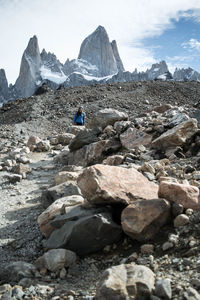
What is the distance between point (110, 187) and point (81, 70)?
174812 millimetres

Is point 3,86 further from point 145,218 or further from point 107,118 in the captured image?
point 145,218

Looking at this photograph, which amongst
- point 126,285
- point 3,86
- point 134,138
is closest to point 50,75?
point 3,86

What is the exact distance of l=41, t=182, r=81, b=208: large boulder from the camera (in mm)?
6449

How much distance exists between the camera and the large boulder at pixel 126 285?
9.41ft

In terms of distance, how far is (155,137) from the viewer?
9984mm

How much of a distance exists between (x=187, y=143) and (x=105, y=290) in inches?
252

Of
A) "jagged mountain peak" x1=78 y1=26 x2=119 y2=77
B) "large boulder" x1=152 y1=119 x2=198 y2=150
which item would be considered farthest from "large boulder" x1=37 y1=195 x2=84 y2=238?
"jagged mountain peak" x1=78 y1=26 x2=119 y2=77

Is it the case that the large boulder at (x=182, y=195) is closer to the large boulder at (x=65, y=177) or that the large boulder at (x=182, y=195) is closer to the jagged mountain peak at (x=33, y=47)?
the large boulder at (x=65, y=177)

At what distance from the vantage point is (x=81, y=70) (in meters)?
173

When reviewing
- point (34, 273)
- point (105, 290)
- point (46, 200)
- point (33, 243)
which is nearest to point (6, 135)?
point (46, 200)

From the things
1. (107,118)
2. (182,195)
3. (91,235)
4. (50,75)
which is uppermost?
(50,75)

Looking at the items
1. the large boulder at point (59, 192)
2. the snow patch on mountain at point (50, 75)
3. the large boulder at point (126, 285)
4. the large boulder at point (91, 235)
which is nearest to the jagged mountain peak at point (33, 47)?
the snow patch on mountain at point (50, 75)

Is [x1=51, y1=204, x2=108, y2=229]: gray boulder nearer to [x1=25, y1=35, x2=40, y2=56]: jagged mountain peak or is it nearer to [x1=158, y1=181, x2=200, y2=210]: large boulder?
[x1=158, y1=181, x2=200, y2=210]: large boulder

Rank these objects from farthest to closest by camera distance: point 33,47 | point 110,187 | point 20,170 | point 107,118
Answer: point 33,47 → point 107,118 → point 20,170 → point 110,187
